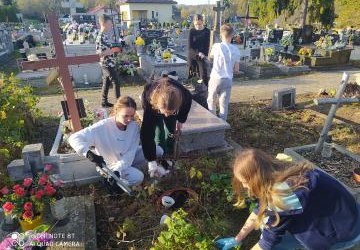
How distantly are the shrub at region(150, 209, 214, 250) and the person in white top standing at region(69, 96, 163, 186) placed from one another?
100cm

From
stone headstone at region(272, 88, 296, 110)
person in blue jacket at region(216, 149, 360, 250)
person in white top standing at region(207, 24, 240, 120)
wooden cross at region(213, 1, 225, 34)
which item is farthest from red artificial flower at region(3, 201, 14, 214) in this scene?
wooden cross at region(213, 1, 225, 34)

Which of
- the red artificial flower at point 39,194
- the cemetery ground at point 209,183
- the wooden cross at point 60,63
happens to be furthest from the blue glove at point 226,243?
the wooden cross at point 60,63

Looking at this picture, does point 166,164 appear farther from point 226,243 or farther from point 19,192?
point 19,192

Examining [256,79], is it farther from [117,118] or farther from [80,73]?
[117,118]

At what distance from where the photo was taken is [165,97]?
268 centimetres

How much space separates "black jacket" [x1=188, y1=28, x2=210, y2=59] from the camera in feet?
21.7

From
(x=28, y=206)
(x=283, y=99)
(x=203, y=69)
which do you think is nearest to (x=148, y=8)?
(x=203, y=69)

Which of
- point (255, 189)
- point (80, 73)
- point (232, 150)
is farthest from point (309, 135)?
point (80, 73)

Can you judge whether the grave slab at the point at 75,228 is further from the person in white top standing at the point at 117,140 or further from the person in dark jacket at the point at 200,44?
the person in dark jacket at the point at 200,44

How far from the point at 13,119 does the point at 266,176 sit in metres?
3.54

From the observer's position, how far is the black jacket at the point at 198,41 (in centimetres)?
661

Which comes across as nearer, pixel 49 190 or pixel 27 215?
pixel 27 215

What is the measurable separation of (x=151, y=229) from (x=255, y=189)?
47.5 inches

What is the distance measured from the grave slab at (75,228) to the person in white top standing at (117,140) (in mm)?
405
